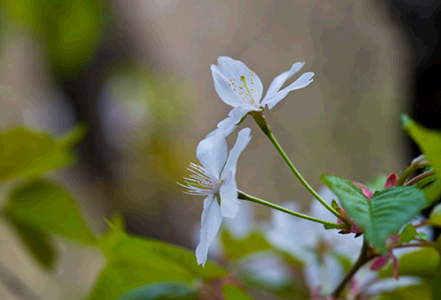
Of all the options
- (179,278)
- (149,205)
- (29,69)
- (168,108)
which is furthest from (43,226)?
(29,69)

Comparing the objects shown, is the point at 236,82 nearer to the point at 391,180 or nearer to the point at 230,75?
the point at 230,75

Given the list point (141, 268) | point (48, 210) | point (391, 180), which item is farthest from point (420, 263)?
point (48, 210)

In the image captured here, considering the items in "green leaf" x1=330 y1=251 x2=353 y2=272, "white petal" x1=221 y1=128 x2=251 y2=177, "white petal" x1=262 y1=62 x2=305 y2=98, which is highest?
"white petal" x1=262 y1=62 x2=305 y2=98

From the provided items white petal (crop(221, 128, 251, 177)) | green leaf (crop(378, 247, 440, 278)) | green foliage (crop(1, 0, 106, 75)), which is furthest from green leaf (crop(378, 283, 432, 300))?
green foliage (crop(1, 0, 106, 75))

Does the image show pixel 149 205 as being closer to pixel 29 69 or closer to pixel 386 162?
pixel 29 69

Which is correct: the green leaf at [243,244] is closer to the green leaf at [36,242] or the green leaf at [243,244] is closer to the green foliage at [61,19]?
the green leaf at [36,242]

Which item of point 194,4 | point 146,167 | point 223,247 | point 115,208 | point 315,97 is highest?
point 194,4

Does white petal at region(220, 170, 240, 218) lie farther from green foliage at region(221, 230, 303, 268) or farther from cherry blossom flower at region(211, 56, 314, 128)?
green foliage at region(221, 230, 303, 268)
